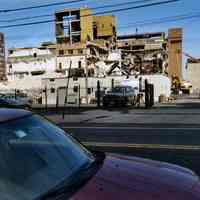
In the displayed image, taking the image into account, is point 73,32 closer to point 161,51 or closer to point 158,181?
point 161,51

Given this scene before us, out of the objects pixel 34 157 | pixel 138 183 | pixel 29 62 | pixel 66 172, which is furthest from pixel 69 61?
pixel 138 183

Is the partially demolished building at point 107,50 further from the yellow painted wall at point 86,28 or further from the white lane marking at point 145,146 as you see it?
the white lane marking at point 145,146

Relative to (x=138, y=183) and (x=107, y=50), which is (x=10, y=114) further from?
(x=107, y=50)

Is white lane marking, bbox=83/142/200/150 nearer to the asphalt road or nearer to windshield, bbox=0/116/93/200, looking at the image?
the asphalt road

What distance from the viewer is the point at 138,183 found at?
302 cm

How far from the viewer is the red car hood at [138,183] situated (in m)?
2.76

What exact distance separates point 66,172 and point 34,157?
0.30 m

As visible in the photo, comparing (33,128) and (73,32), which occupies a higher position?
(73,32)

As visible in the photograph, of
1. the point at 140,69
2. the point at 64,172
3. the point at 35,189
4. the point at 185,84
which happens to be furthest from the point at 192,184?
the point at 185,84

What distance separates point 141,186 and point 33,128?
122cm

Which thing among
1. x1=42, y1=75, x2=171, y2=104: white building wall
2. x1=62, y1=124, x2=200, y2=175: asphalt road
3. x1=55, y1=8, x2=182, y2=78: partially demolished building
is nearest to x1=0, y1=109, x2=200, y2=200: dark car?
x1=62, y1=124, x2=200, y2=175: asphalt road

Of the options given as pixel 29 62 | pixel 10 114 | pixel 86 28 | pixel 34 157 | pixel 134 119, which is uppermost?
pixel 86 28

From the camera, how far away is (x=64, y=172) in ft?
10.6

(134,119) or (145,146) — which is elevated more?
(145,146)
